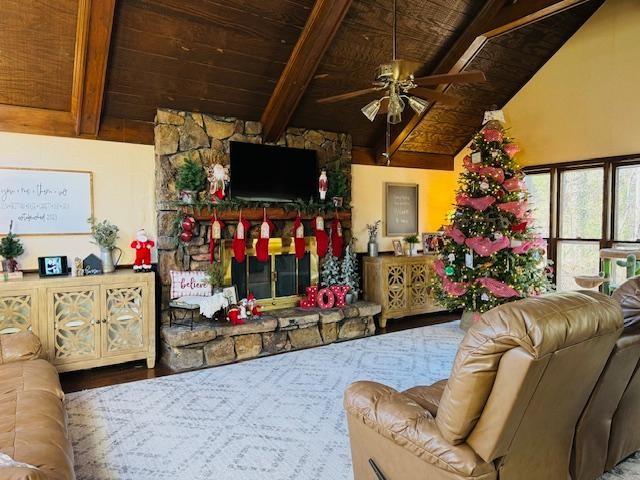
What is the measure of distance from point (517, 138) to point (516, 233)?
207 centimetres

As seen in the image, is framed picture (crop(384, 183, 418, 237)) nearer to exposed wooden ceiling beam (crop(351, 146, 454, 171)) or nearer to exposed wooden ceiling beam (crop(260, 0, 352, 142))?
exposed wooden ceiling beam (crop(351, 146, 454, 171))

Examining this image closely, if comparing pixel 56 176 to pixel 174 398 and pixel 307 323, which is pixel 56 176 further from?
pixel 307 323

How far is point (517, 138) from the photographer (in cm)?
634

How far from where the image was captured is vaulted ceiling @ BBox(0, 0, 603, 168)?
12.0 feet

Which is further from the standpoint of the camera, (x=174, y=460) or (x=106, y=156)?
(x=106, y=156)

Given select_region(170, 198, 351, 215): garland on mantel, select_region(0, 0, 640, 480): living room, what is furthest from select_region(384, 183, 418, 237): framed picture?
select_region(170, 198, 351, 215): garland on mantel

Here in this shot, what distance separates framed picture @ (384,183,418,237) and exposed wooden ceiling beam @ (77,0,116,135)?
3.91 metres

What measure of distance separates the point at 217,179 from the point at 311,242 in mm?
1509

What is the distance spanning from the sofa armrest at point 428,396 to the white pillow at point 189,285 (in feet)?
9.34

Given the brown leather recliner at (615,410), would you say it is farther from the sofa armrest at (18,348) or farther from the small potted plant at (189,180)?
the small potted plant at (189,180)

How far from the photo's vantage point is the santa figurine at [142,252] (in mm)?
4293

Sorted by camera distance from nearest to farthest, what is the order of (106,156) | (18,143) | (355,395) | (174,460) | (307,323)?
(355,395), (174,460), (18,143), (106,156), (307,323)

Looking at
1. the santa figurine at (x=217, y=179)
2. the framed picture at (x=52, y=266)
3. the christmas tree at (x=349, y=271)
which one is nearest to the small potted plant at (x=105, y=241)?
the framed picture at (x=52, y=266)

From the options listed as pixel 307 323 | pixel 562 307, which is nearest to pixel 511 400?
pixel 562 307
